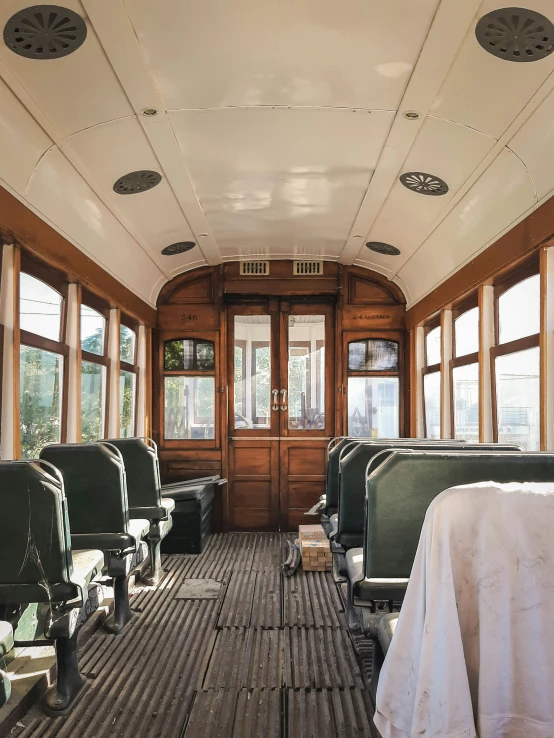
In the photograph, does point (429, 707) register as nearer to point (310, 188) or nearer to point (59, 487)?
point (59, 487)

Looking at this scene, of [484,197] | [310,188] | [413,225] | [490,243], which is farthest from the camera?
[413,225]

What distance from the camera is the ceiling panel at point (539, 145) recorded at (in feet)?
9.25

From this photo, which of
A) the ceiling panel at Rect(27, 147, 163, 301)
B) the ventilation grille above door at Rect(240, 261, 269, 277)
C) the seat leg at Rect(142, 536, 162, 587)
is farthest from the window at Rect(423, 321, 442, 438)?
the ceiling panel at Rect(27, 147, 163, 301)

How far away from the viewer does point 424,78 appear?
276 centimetres

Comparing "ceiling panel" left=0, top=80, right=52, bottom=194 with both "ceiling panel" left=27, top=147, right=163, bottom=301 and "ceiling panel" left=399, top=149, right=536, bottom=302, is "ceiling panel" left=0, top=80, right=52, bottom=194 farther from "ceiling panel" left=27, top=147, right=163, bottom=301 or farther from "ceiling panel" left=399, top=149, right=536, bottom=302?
"ceiling panel" left=399, top=149, right=536, bottom=302

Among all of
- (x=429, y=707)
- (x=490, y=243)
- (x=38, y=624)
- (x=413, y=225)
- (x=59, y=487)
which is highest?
(x=413, y=225)

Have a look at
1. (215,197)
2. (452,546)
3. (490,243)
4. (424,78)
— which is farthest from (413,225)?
(452,546)

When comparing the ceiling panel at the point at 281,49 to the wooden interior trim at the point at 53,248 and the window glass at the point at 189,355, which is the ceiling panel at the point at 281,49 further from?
the window glass at the point at 189,355

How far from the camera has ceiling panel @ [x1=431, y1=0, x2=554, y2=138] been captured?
2.50 metres

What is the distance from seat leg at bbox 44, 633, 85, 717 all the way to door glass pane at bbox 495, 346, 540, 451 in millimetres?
2661

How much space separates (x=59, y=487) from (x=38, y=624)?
1.31 meters

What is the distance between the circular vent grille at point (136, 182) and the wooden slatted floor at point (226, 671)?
2.75 meters

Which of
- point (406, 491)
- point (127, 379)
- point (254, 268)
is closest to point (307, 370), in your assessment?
point (254, 268)

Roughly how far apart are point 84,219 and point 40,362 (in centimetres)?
100
